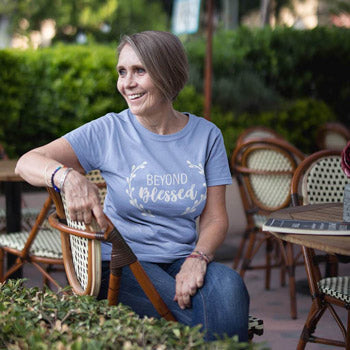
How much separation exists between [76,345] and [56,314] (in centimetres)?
35

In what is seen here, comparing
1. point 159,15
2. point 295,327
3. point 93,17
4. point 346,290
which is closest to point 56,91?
point 295,327

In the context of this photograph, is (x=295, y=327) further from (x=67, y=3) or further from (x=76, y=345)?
(x=67, y=3)

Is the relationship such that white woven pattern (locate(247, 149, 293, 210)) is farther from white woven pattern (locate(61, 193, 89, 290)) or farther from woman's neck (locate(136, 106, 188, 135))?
white woven pattern (locate(61, 193, 89, 290))

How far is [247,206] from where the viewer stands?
4.75 metres

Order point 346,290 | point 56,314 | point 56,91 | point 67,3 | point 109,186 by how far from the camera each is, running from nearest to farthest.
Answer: point 56,314, point 109,186, point 346,290, point 56,91, point 67,3

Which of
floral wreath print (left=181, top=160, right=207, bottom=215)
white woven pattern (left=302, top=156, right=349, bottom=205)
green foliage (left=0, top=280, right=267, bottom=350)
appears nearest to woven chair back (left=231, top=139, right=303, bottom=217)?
white woven pattern (left=302, top=156, right=349, bottom=205)

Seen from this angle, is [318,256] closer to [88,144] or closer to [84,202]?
[88,144]

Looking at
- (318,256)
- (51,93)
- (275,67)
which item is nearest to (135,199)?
(318,256)

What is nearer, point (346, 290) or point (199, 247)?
point (199, 247)

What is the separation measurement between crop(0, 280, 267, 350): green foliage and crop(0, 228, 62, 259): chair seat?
63.6 inches

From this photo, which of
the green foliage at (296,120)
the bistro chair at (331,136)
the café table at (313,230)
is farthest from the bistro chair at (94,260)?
the green foliage at (296,120)

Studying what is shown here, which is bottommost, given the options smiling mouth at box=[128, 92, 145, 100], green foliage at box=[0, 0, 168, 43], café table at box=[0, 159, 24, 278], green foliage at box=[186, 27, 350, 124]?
café table at box=[0, 159, 24, 278]

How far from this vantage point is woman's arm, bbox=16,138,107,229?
2068 millimetres

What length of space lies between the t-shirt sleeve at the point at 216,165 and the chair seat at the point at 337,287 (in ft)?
2.42
